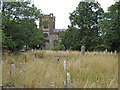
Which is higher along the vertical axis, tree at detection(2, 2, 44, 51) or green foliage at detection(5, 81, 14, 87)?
tree at detection(2, 2, 44, 51)

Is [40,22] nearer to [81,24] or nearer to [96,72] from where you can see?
[96,72]

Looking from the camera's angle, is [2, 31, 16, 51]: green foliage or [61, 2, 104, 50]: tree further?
[61, 2, 104, 50]: tree

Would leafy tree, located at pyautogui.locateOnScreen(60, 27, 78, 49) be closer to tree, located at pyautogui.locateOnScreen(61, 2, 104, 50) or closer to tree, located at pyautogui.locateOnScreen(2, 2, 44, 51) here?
tree, located at pyautogui.locateOnScreen(61, 2, 104, 50)

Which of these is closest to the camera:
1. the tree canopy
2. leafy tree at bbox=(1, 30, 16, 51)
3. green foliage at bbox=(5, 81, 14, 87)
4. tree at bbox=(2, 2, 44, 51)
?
green foliage at bbox=(5, 81, 14, 87)

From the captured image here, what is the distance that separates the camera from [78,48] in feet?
81.8

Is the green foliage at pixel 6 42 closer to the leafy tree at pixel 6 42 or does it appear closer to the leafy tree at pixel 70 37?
the leafy tree at pixel 6 42

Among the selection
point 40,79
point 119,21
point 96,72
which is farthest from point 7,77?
point 119,21

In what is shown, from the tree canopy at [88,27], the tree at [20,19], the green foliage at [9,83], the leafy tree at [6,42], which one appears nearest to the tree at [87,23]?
the tree canopy at [88,27]

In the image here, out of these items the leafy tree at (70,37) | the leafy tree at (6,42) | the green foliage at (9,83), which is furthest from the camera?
the leafy tree at (70,37)

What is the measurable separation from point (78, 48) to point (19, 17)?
1479 cm

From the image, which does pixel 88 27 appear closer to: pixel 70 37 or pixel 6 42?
pixel 70 37

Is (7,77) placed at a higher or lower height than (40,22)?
lower

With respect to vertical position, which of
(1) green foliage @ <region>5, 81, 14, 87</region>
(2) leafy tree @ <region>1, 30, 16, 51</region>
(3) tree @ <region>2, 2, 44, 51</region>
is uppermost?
(3) tree @ <region>2, 2, 44, 51</region>

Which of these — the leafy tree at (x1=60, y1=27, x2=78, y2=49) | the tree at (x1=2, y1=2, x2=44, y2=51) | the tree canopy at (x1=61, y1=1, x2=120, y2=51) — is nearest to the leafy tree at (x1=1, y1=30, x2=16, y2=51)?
the tree at (x1=2, y1=2, x2=44, y2=51)
